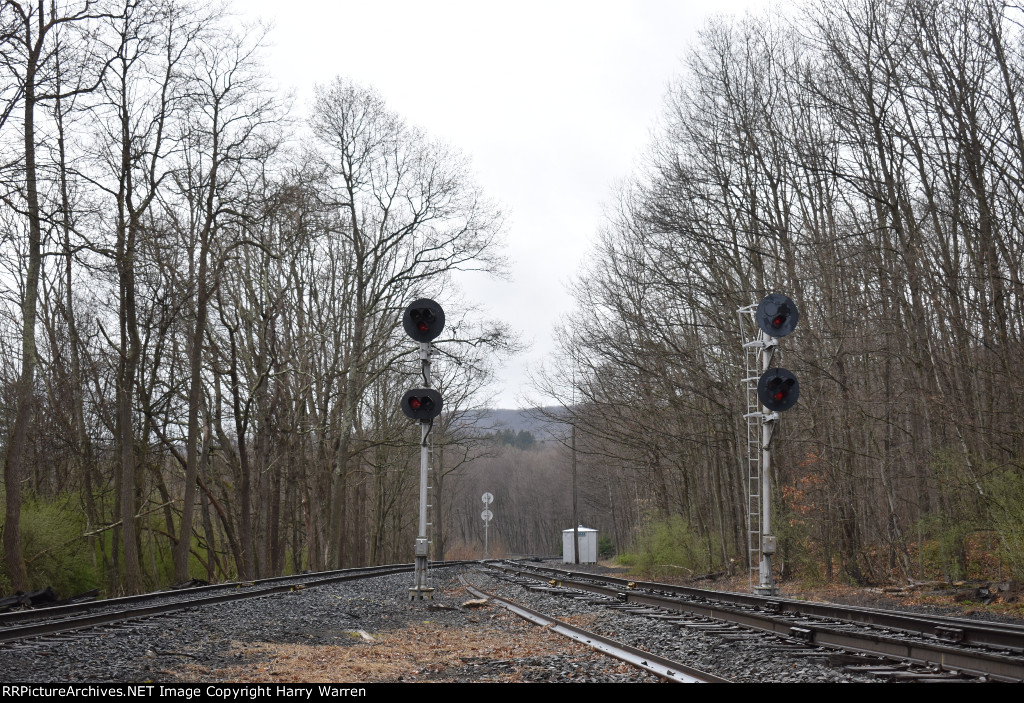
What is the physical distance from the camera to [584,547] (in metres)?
45.8

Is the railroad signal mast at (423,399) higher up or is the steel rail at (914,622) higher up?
the railroad signal mast at (423,399)

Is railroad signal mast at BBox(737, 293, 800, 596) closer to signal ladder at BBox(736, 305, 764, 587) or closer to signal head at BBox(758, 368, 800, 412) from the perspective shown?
signal head at BBox(758, 368, 800, 412)

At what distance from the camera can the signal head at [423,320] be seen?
15.4 metres

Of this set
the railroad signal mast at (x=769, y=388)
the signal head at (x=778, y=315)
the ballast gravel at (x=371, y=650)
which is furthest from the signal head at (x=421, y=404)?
the signal head at (x=778, y=315)

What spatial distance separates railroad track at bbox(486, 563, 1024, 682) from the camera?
20.6ft

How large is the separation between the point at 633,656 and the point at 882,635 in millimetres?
2314

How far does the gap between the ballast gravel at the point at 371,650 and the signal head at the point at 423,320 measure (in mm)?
5172

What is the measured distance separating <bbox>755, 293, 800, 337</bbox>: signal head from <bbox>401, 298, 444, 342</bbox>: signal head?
5.57 metres

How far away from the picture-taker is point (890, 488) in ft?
53.8

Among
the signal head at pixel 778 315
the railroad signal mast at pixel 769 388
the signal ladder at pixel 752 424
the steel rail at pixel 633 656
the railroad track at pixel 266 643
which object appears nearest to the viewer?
the steel rail at pixel 633 656

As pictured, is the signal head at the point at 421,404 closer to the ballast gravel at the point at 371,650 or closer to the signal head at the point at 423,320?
the signal head at the point at 423,320

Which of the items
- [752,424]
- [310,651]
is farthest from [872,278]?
[310,651]

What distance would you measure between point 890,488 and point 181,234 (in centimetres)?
1583
